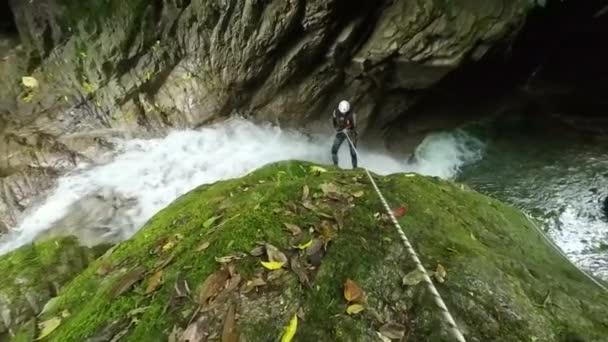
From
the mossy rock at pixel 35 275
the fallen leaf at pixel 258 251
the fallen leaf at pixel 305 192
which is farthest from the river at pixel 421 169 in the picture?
the fallen leaf at pixel 258 251

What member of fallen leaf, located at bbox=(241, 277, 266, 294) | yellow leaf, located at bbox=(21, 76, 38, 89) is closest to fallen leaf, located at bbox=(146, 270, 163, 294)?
fallen leaf, located at bbox=(241, 277, 266, 294)

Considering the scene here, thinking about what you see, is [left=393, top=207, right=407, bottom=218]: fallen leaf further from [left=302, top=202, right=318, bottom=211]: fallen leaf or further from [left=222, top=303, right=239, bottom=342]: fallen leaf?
[left=222, top=303, right=239, bottom=342]: fallen leaf

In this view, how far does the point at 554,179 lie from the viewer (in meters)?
10.6

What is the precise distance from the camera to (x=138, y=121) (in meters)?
11.5

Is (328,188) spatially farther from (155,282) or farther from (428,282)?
(155,282)

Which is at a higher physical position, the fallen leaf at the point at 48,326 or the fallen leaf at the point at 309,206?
the fallen leaf at the point at 309,206

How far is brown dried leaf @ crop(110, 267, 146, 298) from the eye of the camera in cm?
329

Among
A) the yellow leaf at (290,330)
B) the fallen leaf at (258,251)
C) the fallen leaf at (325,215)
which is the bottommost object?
the yellow leaf at (290,330)

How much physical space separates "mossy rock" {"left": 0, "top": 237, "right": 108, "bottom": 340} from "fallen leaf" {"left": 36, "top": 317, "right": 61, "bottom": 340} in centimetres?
63

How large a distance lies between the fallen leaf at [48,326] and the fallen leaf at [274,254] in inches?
67.8

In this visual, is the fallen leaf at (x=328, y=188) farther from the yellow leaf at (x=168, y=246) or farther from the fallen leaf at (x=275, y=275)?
the yellow leaf at (x=168, y=246)

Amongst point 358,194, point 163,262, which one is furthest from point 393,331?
point 163,262

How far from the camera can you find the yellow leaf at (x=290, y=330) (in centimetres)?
278

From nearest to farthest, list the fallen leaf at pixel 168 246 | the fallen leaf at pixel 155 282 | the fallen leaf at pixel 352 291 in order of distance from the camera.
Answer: the fallen leaf at pixel 352 291 < the fallen leaf at pixel 155 282 < the fallen leaf at pixel 168 246
